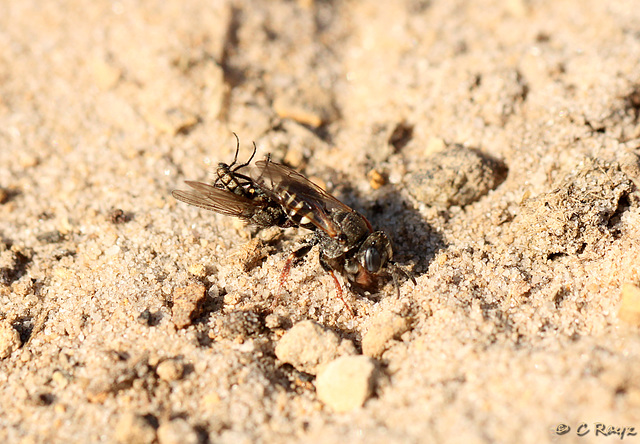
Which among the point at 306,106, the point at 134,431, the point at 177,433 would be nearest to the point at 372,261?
the point at 177,433

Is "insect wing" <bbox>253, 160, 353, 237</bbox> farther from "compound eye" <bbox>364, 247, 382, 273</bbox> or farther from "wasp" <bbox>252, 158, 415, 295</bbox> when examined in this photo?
"compound eye" <bbox>364, 247, 382, 273</bbox>

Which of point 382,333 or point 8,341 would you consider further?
point 8,341

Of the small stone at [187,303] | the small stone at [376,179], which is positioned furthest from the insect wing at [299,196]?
the small stone at [187,303]

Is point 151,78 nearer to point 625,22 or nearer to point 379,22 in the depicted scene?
point 379,22

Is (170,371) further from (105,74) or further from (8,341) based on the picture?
(105,74)

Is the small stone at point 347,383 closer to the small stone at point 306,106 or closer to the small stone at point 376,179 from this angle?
the small stone at point 376,179


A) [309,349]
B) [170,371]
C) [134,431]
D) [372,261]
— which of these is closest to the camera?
[134,431]
